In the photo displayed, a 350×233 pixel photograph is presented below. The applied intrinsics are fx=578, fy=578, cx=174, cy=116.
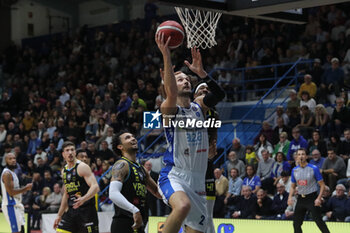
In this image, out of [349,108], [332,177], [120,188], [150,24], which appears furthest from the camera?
[150,24]

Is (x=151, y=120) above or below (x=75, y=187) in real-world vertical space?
above

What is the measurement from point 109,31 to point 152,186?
17719 millimetres

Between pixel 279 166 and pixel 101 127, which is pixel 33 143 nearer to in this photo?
pixel 101 127

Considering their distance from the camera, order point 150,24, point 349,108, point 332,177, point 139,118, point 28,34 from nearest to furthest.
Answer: point 332,177, point 349,108, point 139,118, point 150,24, point 28,34

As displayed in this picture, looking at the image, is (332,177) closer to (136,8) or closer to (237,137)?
(237,137)

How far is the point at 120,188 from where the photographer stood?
19.8ft

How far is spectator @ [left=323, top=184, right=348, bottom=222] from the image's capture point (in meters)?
11.1

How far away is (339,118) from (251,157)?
215 cm

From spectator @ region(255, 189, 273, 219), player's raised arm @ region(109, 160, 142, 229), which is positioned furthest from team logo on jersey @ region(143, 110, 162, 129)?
player's raised arm @ region(109, 160, 142, 229)

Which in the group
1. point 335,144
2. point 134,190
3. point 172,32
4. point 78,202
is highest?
point 172,32

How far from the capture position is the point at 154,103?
16.8 meters

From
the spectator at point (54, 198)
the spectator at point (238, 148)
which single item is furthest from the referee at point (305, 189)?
the spectator at point (54, 198)

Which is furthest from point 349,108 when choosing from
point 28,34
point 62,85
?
point 28,34

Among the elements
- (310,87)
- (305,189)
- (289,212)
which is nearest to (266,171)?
(289,212)
